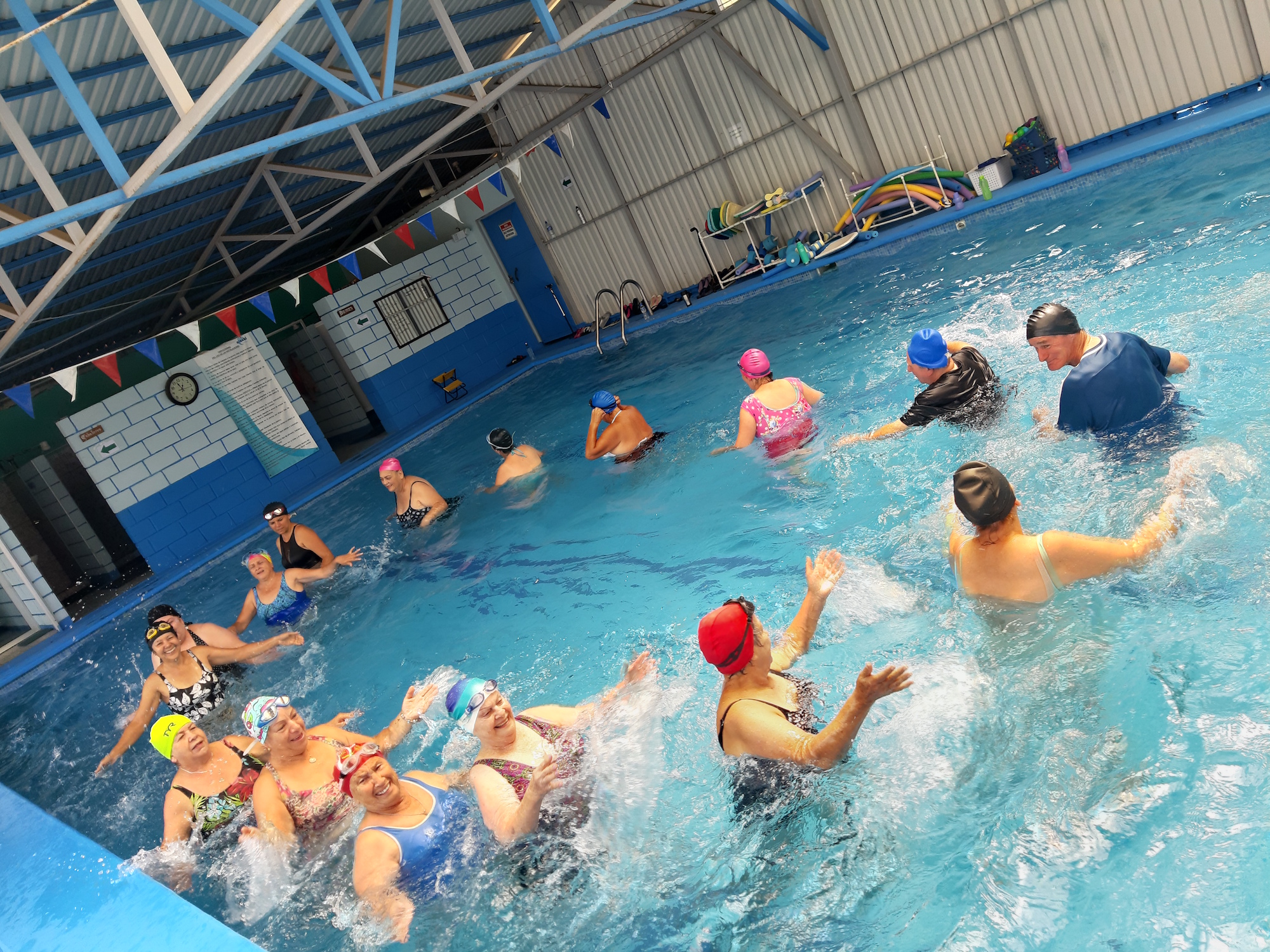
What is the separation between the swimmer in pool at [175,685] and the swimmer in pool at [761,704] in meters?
4.76

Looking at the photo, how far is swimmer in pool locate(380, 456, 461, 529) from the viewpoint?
9.16 m

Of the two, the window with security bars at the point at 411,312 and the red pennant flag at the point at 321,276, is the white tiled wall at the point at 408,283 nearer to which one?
the window with security bars at the point at 411,312

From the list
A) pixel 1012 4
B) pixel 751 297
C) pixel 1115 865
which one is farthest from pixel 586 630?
pixel 1012 4

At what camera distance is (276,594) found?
26.7ft

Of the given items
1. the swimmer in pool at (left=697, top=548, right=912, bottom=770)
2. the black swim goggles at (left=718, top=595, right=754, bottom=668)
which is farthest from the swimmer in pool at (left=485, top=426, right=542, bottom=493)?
the black swim goggles at (left=718, top=595, right=754, bottom=668)

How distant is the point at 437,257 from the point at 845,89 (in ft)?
30.0

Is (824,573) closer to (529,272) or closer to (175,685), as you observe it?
(175,685)

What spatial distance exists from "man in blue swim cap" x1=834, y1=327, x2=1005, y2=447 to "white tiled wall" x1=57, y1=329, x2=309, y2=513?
13397 mm

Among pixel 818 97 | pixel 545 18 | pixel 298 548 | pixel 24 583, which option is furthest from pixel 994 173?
pixel 24 583

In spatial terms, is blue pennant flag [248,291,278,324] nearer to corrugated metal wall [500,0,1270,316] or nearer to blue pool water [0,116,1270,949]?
blue pool water [0,116,1270,949]

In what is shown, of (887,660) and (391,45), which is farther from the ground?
(391,45)

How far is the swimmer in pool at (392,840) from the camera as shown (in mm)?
3633

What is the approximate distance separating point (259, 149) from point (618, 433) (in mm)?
3852

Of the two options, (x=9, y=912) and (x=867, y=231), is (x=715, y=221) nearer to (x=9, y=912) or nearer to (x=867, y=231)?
(x=867, y=231)
